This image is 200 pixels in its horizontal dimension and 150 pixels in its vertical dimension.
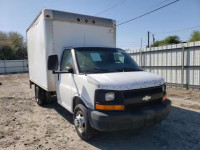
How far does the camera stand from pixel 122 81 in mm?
3328

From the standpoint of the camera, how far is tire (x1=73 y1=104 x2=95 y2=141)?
12.0 ft

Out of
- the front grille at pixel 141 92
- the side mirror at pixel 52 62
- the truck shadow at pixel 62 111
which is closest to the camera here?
the front grille at pixel 141 92

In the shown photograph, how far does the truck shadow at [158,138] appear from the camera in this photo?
143 inches

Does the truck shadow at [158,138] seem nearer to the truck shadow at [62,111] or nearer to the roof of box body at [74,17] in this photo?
the truck shadow at [62,111]

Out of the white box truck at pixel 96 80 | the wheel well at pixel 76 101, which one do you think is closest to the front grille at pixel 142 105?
the white box truck at pixel 96 80

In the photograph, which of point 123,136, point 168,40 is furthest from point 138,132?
point 168,40

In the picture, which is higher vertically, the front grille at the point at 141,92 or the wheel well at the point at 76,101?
the front grille at the point at 141,92

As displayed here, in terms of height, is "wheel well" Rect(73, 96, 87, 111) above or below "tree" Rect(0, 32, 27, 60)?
below

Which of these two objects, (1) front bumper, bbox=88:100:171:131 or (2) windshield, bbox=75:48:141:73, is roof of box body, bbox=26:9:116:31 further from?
(1) front bumper, bbox=88:100:171:131

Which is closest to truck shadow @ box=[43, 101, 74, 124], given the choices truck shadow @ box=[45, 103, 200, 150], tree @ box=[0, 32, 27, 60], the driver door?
the driver door

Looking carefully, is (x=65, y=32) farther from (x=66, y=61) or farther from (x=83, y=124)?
(x=83, y=124)

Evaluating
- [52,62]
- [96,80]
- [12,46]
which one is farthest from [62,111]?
[12,46]

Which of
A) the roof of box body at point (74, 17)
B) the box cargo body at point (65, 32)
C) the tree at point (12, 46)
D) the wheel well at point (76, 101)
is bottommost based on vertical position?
the wheel well at point (76, 101)

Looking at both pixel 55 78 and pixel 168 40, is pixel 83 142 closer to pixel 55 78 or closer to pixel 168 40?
pixel 55 78
